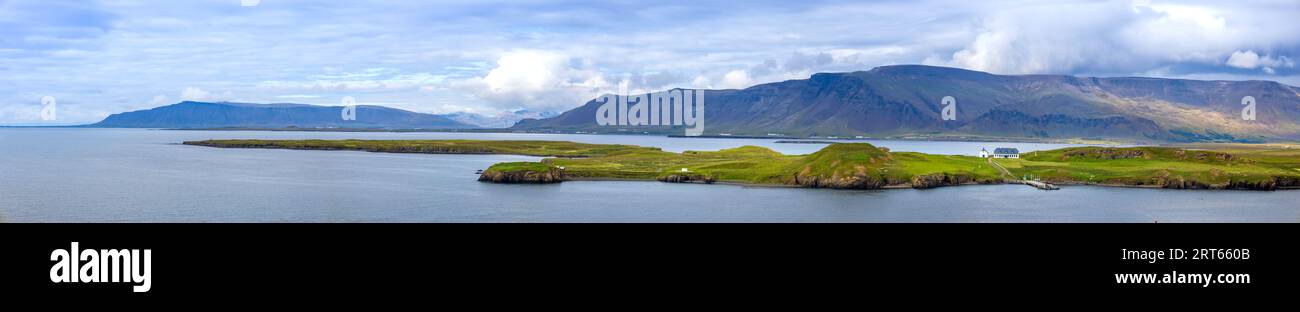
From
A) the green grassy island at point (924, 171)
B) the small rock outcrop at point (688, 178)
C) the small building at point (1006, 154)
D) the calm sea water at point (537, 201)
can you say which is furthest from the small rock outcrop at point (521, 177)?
the small building at point (1006, 154)

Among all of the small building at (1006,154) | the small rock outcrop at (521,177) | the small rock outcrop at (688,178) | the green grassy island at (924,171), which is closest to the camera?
the green grassy island at (924,171)

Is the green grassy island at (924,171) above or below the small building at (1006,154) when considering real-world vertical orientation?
below

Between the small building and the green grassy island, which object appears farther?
the small building

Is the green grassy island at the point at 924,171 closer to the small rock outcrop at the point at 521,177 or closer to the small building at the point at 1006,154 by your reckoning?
the small rock outcrop at the point at 521,177

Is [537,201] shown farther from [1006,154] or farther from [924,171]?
[1006,154]

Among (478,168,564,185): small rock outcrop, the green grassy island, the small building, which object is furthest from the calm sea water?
the small building

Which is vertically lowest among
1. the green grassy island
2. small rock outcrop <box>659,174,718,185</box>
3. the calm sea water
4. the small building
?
the calm sea water

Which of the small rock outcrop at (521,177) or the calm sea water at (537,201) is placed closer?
the calm sea water at (537,201)

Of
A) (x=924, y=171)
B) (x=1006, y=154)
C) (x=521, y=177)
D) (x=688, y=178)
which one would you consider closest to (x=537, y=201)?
(x=521, y=177)

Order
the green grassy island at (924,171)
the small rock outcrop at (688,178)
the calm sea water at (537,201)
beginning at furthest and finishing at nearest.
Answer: the small rock outcrop at (688,178), the green grassy island at (924,171), the calm sea water at (537,201)

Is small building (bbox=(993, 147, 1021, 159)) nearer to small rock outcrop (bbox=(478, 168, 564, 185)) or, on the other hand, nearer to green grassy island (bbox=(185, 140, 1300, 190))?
green grassy island (bbox=(185, 140, 1300, 190))

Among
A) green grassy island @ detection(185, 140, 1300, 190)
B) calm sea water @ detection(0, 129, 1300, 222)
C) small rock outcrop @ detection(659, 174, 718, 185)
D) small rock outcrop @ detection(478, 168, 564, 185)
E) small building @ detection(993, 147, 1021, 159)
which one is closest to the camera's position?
calm sea water @ detection(0, 129, 1300, 222)

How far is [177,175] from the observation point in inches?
4904
